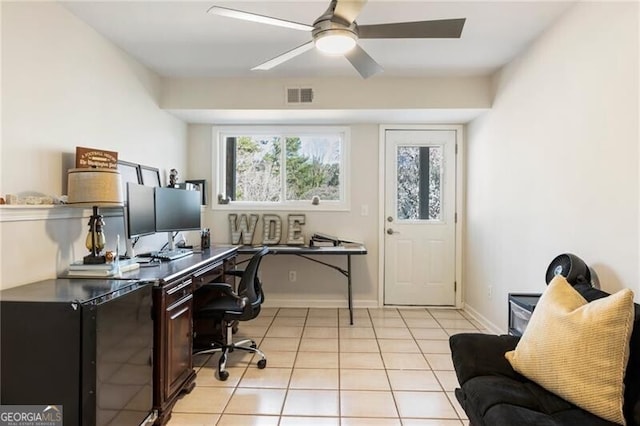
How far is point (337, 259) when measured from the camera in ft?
14.3

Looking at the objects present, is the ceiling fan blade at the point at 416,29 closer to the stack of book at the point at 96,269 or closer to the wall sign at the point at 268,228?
the stack of book at the point at 96,269

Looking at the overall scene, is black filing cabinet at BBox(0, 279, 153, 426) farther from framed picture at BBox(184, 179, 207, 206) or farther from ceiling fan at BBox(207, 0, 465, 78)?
framed picture at BBox(184, 179, 207, 206)

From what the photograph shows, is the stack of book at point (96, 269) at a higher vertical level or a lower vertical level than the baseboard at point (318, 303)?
higher

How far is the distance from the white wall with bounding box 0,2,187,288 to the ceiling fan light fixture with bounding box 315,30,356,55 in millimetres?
1535

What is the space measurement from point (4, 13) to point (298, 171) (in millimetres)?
2904

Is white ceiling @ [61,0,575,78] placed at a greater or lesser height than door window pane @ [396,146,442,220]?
greater

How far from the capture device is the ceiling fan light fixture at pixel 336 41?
192 centimetres

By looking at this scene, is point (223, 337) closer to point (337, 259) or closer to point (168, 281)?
point (168, 281)

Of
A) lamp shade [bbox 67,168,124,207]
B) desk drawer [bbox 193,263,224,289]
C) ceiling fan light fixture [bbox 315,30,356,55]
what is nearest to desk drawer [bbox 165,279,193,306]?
desk drawer [bbox 193,263,224,289]

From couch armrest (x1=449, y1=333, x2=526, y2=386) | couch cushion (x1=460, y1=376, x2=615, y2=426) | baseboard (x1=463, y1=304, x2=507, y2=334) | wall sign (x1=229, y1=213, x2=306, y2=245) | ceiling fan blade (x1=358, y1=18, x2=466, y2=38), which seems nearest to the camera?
couch cushion (x1=460, y1=376, x2=615, y2=426)

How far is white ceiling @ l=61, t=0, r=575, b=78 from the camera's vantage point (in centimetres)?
229

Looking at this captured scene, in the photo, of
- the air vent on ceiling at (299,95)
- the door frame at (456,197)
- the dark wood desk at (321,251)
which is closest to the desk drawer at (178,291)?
the dark wood desk at (321,251)

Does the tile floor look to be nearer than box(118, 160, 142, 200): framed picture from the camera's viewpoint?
Yes

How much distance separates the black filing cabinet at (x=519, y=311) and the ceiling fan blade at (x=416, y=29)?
1.52 meters
